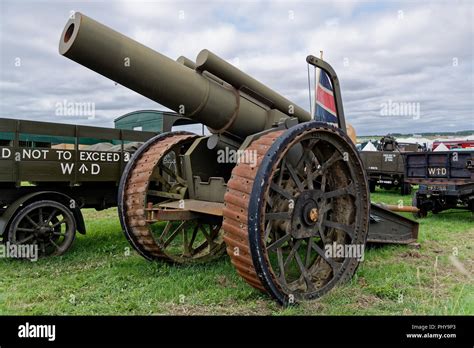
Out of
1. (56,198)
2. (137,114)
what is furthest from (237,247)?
(137,114)

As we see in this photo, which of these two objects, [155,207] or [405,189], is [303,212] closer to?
[155,207]

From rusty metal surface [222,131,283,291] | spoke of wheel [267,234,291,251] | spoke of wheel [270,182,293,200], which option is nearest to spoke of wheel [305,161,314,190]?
spoke of wheel [270,182,293,200]

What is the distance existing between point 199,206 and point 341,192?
1.48 m

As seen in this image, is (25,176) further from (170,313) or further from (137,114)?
(137,114)

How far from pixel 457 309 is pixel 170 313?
2.41m

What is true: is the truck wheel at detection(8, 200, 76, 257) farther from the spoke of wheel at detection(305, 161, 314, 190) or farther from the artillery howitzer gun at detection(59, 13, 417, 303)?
the spoke of wheel at detection(305, 161, 314, 190)

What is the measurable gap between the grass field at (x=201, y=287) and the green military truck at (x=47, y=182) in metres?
0.38

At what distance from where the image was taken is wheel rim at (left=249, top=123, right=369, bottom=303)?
12.4ft

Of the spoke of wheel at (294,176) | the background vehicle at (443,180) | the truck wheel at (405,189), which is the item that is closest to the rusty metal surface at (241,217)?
the spoke of wheel at (294,176)

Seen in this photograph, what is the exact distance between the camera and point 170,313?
3711 mm

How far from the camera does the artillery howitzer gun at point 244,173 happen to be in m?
3.40

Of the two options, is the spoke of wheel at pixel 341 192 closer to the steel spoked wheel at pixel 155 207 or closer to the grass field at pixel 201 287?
the grass field at pixel 201 287

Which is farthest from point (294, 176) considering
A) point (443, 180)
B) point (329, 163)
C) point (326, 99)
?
point (443, 180)

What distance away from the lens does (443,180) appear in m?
9.30
